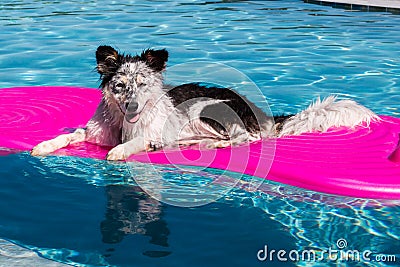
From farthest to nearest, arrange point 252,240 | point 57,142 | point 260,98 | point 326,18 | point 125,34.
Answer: point 326,18 < point 125,34 < point 260,98 < point 57,142 < point 252,240

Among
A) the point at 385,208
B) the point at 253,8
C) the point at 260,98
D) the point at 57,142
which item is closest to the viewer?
the point at 385,208

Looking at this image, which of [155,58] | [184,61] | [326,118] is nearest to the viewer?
[155,58]

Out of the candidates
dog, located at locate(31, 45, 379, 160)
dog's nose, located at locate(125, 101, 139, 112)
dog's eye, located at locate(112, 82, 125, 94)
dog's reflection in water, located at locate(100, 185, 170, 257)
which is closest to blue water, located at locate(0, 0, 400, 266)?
dog's reflection in water, located at locate(100, 185, 170, 257)

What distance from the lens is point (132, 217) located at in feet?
17.5

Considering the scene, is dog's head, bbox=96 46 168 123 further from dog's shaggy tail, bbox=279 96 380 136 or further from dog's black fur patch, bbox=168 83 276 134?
dog's shaggy tail, bbox=279 96 380 136

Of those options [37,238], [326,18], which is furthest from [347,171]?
[326,18]

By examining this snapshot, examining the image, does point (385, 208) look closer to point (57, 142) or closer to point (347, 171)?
point (347, 171)

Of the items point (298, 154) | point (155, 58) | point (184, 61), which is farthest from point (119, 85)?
point (184, 61)

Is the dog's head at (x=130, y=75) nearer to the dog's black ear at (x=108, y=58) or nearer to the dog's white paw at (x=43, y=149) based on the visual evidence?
the dog's black ear at (x=108, y=58)

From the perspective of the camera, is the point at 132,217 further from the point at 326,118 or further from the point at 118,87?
the point at 326,118

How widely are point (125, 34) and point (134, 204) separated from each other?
9.79 metres

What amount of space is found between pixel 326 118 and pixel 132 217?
2629 mm

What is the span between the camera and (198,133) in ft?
22.6

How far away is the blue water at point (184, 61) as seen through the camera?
4.87 m
